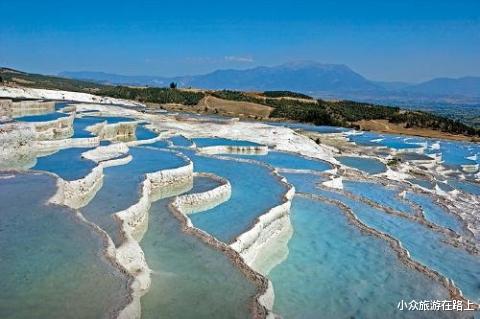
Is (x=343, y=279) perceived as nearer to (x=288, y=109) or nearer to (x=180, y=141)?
(x=180, y=141)

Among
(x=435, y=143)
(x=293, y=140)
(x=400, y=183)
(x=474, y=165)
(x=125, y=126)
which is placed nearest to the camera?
(x=400, y=183)

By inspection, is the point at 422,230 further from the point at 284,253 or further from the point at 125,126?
the point at 125,126

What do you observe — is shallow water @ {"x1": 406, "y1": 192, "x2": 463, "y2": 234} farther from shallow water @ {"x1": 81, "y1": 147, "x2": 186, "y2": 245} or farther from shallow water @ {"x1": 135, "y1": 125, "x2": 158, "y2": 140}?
shallow water @ {"x1": 135, "y1": 125, "x2": 158, "y2": 140}

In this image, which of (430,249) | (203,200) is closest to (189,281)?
(203,200)

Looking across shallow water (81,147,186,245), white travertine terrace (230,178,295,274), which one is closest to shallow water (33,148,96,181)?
shallow water (81,147,186,245)

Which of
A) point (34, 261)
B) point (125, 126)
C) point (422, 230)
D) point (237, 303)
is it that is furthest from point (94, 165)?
point (125, 126)

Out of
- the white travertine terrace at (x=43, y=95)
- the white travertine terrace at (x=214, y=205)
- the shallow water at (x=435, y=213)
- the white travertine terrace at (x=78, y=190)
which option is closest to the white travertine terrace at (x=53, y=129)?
the white travertine terrace at (x=78, y=190)
